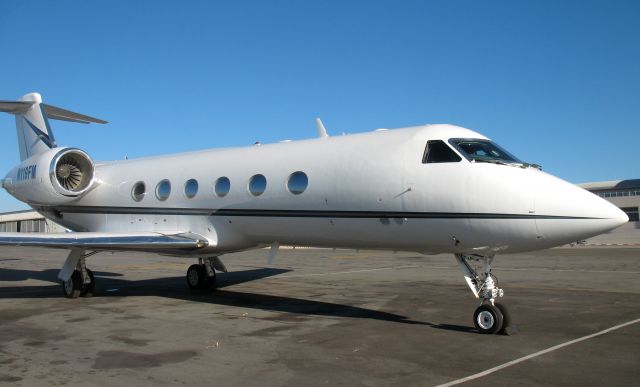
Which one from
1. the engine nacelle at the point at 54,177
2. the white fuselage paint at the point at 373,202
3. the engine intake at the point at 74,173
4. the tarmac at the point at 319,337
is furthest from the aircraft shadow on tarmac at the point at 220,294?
the engine intake at the point at 74,173

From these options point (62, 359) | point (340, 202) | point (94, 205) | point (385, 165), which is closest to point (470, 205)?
point (385, 165)

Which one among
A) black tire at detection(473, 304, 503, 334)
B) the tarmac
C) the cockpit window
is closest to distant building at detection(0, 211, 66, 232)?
the tarmac

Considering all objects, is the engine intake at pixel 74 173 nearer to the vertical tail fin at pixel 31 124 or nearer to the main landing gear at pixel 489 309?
the vertical tail fin at pixel 31 124

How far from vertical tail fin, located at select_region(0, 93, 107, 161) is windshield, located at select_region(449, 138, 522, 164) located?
12.0 metres

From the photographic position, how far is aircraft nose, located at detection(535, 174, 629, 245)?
760cm

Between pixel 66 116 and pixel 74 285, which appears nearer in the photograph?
pixel 74 285

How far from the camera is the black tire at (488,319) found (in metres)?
8.02

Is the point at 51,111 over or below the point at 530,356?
over

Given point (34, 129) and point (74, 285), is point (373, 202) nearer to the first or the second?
point (74, 285)

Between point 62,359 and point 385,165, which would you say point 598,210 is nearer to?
point 385,165

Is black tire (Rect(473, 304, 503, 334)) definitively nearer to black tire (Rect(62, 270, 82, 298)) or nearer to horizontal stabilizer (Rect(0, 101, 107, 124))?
black tire (Rect(62, 270, 82, 298))

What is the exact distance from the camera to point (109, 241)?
1192 cm

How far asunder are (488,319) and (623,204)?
58.8 metres

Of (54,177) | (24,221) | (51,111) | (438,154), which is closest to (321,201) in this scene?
(438,154)
